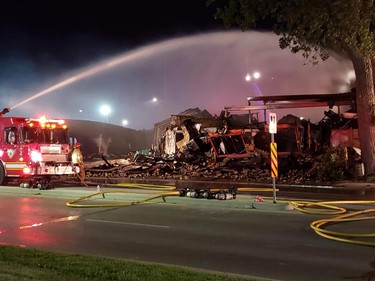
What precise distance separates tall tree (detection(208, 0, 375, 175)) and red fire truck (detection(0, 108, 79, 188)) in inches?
302

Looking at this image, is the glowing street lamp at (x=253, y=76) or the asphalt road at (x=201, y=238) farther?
the glowing street lamp at (x=253, y=76)

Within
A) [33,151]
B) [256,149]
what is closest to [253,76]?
[256,149]

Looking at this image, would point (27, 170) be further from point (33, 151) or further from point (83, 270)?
point (83, 270)

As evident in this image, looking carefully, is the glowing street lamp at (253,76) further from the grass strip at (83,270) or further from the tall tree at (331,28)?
the grass strip at (83,270)

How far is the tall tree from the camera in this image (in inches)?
662

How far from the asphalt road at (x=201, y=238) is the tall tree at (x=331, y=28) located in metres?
8.27

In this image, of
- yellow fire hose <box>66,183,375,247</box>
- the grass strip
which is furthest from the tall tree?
the grass strip

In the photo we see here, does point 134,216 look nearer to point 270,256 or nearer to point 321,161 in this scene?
point 270,256

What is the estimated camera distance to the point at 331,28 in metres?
17.4

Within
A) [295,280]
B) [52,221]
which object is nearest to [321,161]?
[52,221]

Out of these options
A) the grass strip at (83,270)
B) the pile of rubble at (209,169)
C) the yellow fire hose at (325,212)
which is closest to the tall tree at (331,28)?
the pile of rubble at (209,169)

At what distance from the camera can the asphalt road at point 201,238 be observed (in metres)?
6.84

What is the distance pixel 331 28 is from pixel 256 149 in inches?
337

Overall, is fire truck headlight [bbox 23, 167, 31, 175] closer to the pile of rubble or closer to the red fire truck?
the red fire truck
